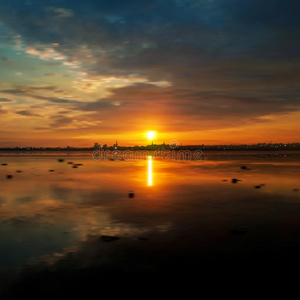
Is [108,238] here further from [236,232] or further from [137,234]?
[236,232]

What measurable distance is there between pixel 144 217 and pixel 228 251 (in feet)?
24.3

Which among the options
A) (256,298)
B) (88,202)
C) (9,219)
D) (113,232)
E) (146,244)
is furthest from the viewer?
(88,202)

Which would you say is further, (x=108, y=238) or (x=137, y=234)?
(x=137, y=234)

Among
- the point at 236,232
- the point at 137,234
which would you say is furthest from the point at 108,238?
the point at 236,232

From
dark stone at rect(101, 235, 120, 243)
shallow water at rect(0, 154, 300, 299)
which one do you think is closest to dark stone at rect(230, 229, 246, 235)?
shallow water at rect(0, 154, 300, 299)

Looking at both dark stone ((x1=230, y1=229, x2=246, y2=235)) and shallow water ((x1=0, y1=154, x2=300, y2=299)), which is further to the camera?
dark stone ((x1=230, y1=229, x2=246, y2=235))

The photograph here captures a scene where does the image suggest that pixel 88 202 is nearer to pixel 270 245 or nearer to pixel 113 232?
pixel 113 232

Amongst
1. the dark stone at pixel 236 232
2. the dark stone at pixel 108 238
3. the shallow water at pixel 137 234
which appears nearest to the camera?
the shallow water at pixel 137 234

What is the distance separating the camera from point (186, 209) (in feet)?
68.7

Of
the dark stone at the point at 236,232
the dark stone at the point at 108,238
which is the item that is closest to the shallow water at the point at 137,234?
the dark stone at the point at 236,232

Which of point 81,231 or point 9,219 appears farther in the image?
point 9,219

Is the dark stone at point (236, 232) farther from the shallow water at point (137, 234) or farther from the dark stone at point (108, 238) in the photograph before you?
the dark stone at point (108, 238)

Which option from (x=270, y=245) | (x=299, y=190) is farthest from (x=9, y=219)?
(x=299, y=190)

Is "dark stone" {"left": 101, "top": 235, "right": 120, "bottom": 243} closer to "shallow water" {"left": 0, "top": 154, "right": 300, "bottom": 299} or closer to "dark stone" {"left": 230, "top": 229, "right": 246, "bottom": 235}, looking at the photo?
"shallow water" {"left": 0, "top": 154, "right": 300, "bottom": 299}
